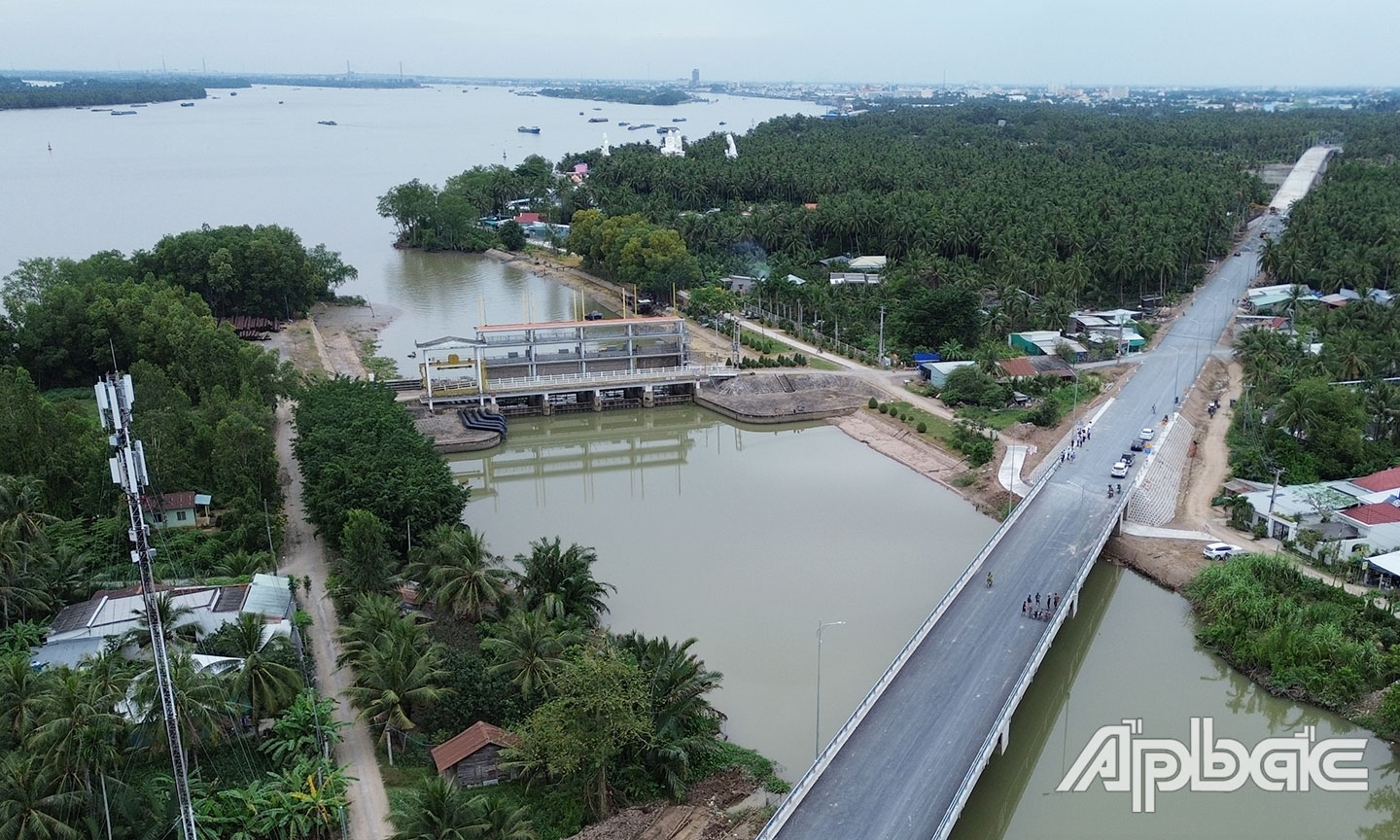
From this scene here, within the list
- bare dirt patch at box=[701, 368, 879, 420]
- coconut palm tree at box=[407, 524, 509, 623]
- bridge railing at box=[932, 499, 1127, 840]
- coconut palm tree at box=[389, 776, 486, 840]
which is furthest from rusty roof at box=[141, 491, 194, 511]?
bridge railing at box=[932, 499, 1127, 840]

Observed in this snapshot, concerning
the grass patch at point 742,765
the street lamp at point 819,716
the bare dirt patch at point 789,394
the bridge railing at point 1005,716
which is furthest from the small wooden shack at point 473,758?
the bare dirt patch at point 789,394

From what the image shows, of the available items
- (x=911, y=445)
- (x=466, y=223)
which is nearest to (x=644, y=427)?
(x=911, y=445)

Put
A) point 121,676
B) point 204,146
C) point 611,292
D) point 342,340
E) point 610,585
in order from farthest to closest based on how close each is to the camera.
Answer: point 204,146 < point 611,292 < point 342,340 < point 610,585 < point 121,676

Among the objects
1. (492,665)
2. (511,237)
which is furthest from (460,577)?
(511,237)

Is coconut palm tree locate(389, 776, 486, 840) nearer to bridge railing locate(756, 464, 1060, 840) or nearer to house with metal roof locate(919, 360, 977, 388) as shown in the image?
bridge railing locate(756, 464, 1060, 840)

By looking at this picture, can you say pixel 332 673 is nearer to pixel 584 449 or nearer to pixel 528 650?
pixel 528 650

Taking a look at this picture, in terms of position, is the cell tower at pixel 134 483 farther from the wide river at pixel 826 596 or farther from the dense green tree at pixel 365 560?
the wide river at pixel 826 596

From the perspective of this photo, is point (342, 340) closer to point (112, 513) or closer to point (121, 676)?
point (112, 513)

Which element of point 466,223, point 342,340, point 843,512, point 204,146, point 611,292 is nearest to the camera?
point 843,512
